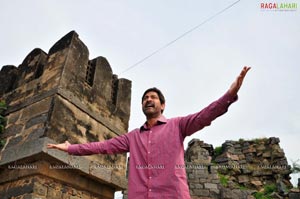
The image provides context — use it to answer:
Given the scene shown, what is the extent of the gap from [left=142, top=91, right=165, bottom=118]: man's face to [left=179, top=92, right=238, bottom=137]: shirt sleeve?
12.2 inches

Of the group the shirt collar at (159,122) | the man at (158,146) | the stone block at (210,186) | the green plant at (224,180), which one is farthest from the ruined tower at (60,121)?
the green plant at (224,180)

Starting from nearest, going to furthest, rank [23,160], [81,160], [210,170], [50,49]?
[23,160] < [81,160] < [50,49] < [210,170]

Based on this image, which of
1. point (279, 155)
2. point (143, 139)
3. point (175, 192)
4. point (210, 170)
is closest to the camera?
point (175, 192)

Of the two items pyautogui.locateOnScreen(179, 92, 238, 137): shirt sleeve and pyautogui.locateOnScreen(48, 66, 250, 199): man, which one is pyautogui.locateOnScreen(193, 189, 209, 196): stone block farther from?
pyautogui.locateOnScreen(179, 92, 238, 137): shirt sleeve

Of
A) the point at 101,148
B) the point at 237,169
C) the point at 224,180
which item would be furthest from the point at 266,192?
the point at 101,148

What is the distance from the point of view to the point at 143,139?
250 cm

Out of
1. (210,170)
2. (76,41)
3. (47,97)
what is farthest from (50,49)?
(210,170)

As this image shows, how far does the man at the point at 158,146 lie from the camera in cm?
206

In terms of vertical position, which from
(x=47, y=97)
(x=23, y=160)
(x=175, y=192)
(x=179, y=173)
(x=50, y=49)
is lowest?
(x=175, y=192)

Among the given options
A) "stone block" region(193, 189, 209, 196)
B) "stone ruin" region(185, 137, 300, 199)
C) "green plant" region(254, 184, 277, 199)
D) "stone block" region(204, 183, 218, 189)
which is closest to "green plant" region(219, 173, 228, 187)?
"stone ruin" region(185, 137, 300, 199)

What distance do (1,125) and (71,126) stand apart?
1.28 metres

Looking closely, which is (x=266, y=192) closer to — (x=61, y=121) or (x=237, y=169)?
(x=237, y=169)

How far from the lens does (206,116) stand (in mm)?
2076

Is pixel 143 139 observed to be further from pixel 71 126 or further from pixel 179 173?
pixel 71 126
